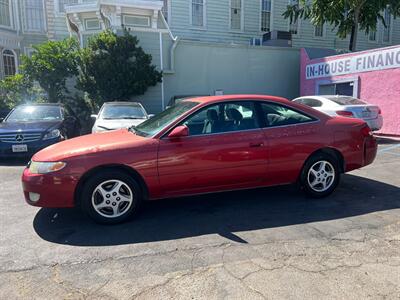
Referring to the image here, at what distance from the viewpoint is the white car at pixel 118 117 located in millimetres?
8120

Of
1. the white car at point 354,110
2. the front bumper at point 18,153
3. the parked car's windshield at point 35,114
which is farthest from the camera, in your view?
the white car at point 354,110

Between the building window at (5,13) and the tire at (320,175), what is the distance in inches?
785

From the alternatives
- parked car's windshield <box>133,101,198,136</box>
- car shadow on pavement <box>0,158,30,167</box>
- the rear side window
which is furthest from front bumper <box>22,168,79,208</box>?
car shadow on pavement <box>0,158,30,167</box>

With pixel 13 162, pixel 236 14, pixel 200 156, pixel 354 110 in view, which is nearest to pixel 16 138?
pixel 13 162

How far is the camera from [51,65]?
506 inches

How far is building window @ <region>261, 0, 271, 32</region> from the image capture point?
20.0 metres

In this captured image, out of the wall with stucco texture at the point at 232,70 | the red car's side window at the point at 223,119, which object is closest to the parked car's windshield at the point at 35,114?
the red car's side window at the point at 223,119

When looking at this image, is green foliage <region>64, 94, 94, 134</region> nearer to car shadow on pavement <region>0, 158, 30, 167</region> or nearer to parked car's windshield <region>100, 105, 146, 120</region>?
parked car's windshield <region>100, 105, 146, 120</region>

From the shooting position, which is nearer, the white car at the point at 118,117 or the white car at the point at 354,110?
the white car at the point at 118,117

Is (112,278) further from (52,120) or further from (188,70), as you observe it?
(188,70)

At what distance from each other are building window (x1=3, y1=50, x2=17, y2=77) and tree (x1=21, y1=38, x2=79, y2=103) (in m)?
7.22

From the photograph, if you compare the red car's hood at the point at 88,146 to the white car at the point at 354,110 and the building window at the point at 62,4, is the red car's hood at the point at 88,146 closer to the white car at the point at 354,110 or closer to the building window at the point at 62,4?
the white car at the point at 354,110

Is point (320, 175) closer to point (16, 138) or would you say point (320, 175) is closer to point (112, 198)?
point (112, 198)

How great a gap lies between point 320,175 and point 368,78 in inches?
344
